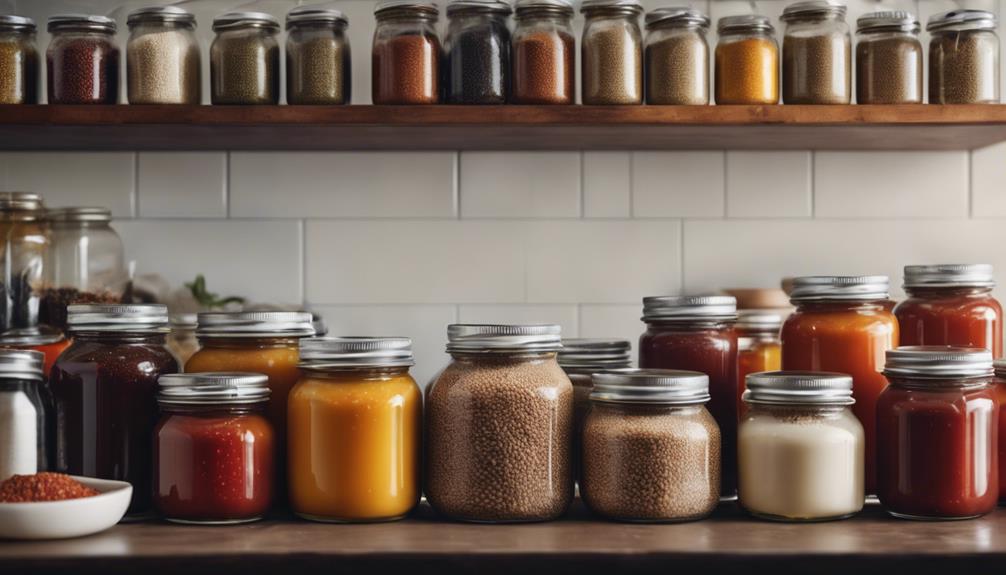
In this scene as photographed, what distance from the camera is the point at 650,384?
3.40ft

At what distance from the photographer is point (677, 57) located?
1.39 m

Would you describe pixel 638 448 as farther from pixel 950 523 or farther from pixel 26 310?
pixel 26 310

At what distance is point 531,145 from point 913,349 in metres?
0.76

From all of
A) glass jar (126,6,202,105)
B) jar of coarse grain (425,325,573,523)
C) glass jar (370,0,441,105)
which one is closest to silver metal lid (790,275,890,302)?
jar of coarse grain (425,325,573,523)

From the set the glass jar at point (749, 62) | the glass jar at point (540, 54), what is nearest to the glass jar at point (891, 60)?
the glass jar at point (749, 62)

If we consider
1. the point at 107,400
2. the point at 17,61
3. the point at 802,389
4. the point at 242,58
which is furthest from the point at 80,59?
the point at 802,389

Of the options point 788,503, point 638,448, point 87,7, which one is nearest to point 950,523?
point 788,503

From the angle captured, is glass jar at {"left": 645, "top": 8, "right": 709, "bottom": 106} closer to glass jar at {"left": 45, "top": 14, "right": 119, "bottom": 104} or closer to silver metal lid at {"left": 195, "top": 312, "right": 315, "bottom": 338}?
silver metal lid at {"left": 195, "top": 312, "right": 315, "bottom": 338}

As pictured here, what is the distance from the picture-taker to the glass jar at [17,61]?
139cm

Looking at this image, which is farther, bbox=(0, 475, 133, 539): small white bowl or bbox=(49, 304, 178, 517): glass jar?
bbox=(49, 304, 178, 517): glass jar

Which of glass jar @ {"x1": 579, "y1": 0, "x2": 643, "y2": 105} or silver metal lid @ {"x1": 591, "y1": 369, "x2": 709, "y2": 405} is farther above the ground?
glass jar @ {"x1": 579, "y1": 0, "x2": 643, "y2": 105}

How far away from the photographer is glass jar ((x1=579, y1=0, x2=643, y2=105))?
54.4 inches

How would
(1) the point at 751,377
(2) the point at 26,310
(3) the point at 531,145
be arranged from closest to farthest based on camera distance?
1. (1) the point at 751,377
2. (2) the point at 26,310
3. (3) the point at 531,145

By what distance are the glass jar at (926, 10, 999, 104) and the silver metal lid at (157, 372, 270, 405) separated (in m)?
0.99
